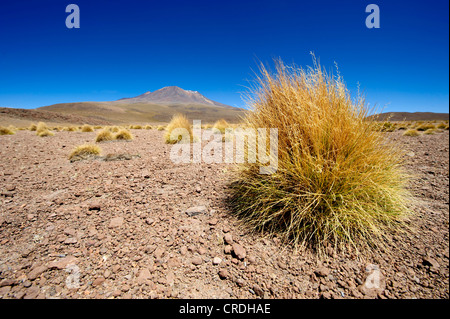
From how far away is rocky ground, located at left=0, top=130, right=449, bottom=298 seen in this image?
1.24 metres

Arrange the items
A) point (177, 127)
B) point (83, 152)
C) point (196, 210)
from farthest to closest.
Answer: point (177, 127), point (83, 152), point (196, 210)

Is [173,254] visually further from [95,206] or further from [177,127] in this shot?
[177,127]

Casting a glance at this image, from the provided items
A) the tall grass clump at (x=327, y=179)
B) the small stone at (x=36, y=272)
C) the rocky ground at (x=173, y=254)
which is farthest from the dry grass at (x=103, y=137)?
the tall grass clump at (x=327, y=179)

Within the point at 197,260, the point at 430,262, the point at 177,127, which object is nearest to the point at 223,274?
the point at 197,260

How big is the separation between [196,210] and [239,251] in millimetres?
664

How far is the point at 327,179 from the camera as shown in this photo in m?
1.57

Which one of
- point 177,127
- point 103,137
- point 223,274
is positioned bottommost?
point 223,274

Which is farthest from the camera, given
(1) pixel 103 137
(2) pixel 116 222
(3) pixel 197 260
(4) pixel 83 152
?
(1) pixel 103 137

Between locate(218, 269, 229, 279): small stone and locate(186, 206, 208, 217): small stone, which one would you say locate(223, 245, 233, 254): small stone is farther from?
locate(186, 206, 208, 217): small stone

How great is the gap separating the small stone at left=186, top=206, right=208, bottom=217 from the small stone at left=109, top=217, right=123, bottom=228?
0.60 meters

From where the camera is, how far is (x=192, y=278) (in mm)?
1304

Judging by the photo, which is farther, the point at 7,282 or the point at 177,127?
the point at 177,127

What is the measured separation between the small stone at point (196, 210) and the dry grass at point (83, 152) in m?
2.88
